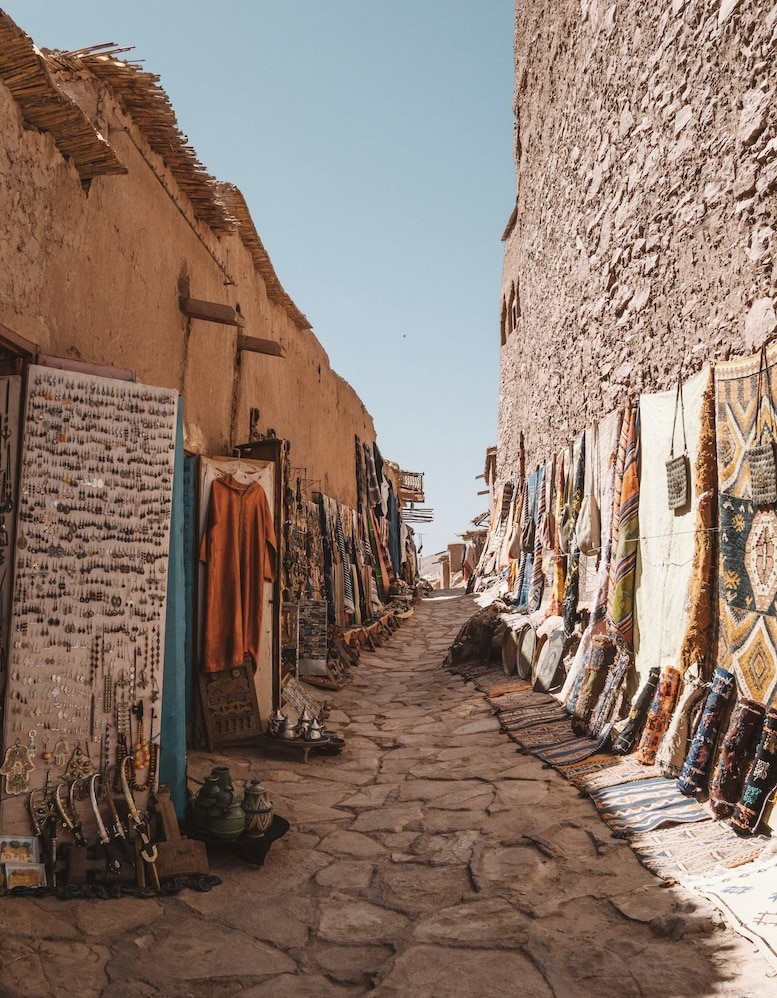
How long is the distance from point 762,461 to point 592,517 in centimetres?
258

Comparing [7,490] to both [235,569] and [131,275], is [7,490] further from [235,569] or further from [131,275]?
[235,569]

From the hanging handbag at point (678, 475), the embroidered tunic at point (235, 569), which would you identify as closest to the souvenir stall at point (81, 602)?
the embroidered tunic at point (235, 569)

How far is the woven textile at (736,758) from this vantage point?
3.39 m

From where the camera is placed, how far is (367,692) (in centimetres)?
725

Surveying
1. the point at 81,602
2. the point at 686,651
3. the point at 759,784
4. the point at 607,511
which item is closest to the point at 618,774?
the point at 686,651

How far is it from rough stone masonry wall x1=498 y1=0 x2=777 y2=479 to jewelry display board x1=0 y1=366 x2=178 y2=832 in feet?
10.2

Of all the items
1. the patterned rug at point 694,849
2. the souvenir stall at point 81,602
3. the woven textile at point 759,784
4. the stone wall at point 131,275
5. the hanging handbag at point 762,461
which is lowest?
the patterned rug at point 694,849

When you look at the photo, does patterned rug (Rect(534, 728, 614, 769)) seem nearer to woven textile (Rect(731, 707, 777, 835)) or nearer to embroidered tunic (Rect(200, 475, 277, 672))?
woven textile (Rect(731, 707, 777, 835))

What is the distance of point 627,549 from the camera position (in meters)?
5.07

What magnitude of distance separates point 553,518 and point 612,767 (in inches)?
153

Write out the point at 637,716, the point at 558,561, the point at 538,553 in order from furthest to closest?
the point at 538,553
the point at 558,561
the point at 637,716

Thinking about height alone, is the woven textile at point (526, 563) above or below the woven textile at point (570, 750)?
above

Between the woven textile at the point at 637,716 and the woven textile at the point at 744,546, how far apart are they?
70cm

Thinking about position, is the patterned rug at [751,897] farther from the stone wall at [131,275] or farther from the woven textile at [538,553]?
the woven textile at [538,553]
